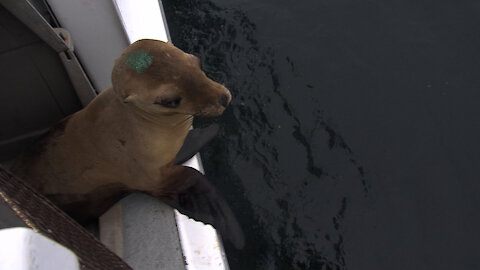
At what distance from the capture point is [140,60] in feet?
6.52

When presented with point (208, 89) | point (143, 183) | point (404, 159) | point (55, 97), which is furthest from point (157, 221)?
point (404, 159)

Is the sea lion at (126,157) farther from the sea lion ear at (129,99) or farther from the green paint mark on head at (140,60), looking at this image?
the green paint mark on head at (140,60)

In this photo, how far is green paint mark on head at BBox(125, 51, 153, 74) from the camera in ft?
6.52

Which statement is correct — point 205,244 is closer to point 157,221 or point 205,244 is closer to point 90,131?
point 157,221

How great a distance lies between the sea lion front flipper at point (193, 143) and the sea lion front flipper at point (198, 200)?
9cm

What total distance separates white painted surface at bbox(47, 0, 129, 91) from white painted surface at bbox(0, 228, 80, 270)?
1.83 meters

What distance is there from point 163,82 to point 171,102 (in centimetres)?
12

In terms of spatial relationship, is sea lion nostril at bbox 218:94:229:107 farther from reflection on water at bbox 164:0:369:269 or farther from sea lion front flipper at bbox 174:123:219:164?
reflection on water at bbox 164:0:369:269

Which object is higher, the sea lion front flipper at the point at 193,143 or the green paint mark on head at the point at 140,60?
the green paint mark on head at the point at 140,60

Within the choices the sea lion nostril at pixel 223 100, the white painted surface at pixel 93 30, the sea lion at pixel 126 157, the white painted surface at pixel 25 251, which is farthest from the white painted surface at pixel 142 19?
the white painted surface at pixel 25 251

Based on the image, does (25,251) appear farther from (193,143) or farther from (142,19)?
(142,19)

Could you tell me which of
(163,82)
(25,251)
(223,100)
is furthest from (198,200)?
(25,251)

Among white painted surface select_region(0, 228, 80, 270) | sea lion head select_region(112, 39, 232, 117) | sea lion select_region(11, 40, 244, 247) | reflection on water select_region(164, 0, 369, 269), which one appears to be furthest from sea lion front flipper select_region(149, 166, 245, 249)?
white painted surface select_region(0, 228, 80, 270)

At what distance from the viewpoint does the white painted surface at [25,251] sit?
0.77 metres
